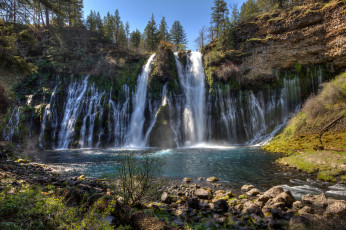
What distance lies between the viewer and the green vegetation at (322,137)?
28.2 ft

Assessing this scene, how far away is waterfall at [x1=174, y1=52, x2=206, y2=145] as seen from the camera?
75.2ft

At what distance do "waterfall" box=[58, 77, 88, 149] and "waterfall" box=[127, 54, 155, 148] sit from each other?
24.6 ft

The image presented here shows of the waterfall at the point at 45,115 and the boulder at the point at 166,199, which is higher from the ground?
the waterfall at the point at 45,115

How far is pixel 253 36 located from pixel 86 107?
27496 mm

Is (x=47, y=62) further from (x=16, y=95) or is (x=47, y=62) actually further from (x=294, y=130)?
(x=294, y=130)

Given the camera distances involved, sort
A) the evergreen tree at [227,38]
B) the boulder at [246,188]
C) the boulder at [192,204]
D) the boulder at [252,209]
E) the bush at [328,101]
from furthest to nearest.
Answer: the evergreen tree at [227,38], the bush at [328,101], the boulder at [246,188], the boulder at [192,204], the boulder at [252,209]

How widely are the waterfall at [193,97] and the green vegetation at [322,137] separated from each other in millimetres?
9037

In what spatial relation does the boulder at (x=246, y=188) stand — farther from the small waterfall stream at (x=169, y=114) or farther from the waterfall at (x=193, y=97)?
the waterfall at (x=193, y=97)

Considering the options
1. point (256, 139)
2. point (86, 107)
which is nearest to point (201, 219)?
point (256, 139)

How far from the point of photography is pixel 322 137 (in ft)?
40.4

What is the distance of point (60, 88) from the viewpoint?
25422 mm

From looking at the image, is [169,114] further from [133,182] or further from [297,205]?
[297,205]

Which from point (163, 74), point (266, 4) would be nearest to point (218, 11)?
point (266, 4)

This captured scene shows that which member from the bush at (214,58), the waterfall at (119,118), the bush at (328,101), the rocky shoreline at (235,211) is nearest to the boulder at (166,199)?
the rocky shoreline at (235,211)
